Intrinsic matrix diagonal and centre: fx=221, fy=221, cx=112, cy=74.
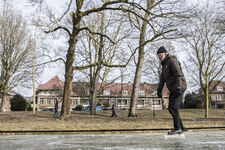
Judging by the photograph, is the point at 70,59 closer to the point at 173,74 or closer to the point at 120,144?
the point at 173,74

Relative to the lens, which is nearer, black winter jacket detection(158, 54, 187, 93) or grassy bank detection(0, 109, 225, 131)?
black winter jacket detection(158, 54, 187, 93)

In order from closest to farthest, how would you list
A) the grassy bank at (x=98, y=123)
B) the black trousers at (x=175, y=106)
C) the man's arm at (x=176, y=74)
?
1. the man's arm at (x=176, y=74)
2. the black trousers at (x=175, y=106)
3. the grassy bank at (x=98, y=123)

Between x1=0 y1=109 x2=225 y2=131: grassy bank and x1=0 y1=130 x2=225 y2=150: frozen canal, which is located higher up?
x1=0 y1=130 x2=225 y2=150: frozen canal

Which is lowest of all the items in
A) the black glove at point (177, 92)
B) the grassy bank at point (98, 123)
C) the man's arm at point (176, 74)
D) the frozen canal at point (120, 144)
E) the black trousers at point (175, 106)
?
the grassy bank at point (98, 123)

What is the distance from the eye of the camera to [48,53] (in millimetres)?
16234

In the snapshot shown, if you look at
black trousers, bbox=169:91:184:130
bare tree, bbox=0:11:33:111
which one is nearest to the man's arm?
black trousers, bbox=169:91:184:130

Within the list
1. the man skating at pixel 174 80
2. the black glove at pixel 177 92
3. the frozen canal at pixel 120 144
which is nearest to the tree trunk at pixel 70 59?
the frozen canal at pixel 120 144

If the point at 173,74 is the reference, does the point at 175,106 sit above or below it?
below

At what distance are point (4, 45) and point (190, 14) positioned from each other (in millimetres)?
26710

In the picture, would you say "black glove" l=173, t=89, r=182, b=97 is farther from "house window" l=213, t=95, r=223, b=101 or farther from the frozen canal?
"house window" l=213, t=95, r=223, b=101

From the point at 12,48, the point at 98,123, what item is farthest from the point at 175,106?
the point at 12,48

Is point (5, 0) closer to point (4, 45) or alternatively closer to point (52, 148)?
point (4, 45)

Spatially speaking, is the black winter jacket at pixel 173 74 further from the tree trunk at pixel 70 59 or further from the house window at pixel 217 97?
the house window at pixel 217 97

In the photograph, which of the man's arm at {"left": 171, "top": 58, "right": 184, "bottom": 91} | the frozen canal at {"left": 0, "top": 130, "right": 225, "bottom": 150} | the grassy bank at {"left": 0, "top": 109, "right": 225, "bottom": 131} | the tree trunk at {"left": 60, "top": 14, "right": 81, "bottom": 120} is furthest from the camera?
the tree trunk at {"left": 60, "top": 14, "right": 81, "bottom": 120}
